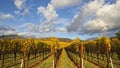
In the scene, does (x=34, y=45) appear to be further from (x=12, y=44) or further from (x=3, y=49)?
(x=3, y=49)

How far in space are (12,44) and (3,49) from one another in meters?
9.10

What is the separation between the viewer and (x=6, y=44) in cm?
6856

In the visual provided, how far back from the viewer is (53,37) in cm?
9775

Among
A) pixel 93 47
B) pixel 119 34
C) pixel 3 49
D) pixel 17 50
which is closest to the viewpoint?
pixel 3 49

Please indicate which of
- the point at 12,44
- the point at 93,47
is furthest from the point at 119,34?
the point at 12,44

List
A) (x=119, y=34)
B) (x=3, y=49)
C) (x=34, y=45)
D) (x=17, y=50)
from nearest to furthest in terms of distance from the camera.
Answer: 1. (x=3, y=49)
2. (x=17, y=50)
3. (x=34, y=45)
4. (x=119, y=34)

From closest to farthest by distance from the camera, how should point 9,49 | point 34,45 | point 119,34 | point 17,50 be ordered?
point 9,49, point 17,50, point 34,45, point 119,34

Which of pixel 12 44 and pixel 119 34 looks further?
pixel 119 34

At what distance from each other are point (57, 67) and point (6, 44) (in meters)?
23.8

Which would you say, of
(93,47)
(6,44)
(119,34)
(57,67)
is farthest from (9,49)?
(119,34)

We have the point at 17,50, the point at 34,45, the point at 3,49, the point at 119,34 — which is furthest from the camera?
the point at 119,34

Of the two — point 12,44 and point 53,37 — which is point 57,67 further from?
→ point 53,37

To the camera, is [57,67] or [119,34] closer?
[57,67]

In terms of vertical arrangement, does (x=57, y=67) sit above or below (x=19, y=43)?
below
